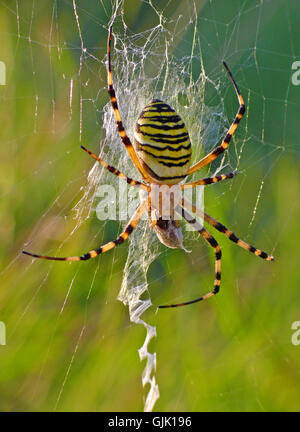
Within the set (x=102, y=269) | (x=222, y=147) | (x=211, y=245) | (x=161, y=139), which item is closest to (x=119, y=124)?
(x=161, y=139)

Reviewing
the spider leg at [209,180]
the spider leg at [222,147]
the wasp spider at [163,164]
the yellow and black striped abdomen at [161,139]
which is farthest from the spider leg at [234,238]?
the yellow and black striped abdomen at [161,139]

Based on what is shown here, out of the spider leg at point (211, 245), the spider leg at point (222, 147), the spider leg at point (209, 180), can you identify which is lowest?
the spider leg at point (211, 245)

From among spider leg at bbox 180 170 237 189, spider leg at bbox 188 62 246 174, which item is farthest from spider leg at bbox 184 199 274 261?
spider leg at bbox 188 62 246 174

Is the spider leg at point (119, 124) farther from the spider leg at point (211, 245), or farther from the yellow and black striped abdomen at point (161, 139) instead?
the spider leg at point (211, 245)

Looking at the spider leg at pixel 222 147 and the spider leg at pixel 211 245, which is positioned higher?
the spider leg at pixel 222 147

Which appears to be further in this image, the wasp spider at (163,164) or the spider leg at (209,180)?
the spider leg at (209,180)

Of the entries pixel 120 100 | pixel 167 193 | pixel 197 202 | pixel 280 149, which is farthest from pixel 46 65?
pixel 280 149
